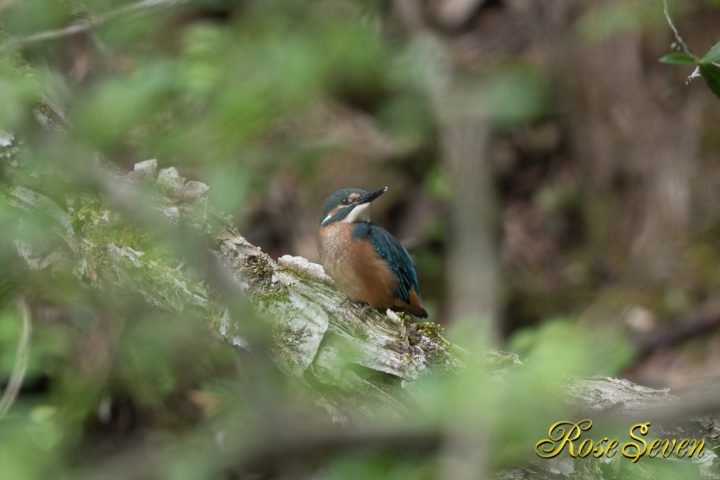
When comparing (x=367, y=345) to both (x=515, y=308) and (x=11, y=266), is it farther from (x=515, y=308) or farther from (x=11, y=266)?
(x=515, y=308)

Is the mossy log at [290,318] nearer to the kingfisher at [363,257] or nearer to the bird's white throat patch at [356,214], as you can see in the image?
the kingfisher at [363,257]

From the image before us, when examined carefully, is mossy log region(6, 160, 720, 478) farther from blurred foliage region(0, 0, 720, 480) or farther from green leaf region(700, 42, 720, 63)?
green leaf region(700, 42, 720, 63)

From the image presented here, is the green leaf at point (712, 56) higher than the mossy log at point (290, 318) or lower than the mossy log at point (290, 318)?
higher

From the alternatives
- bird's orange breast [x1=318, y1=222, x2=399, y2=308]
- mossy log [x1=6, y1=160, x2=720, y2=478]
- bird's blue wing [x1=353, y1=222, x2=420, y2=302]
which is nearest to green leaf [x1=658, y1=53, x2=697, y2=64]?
mossy log [x1=6, y1=160, x2=720, y2=478]

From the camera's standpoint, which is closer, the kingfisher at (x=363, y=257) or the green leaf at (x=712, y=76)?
the green leaf at (x=712, y=76)

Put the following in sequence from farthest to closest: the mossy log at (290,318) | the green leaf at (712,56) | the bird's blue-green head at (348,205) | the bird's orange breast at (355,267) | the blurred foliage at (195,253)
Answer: the bird's blue-green head at (348,205), the bird's orange breast at (355,267), the mossy log at (290,318), the green leaf at (712,56), the blurred foliage at (195,253)

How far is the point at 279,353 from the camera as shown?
307 centimetres

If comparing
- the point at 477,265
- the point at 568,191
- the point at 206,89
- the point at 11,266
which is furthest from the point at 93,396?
the point at 568,191

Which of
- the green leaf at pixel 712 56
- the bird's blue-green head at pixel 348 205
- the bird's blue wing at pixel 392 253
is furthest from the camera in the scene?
the bird's blue-green head at pixel 348 205

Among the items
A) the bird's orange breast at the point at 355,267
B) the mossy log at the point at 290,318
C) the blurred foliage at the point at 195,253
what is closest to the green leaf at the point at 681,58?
the blurred foliage at the point at 195,253

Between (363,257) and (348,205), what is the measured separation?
363 millimetres

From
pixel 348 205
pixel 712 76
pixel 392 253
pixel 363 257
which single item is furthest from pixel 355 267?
pixel 712 76

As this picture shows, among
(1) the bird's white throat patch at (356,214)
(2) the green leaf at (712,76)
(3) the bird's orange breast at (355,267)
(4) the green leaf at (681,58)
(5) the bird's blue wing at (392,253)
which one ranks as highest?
(1) the bird's white throat patch at (356,214)

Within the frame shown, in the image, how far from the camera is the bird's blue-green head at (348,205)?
4.55 metres
